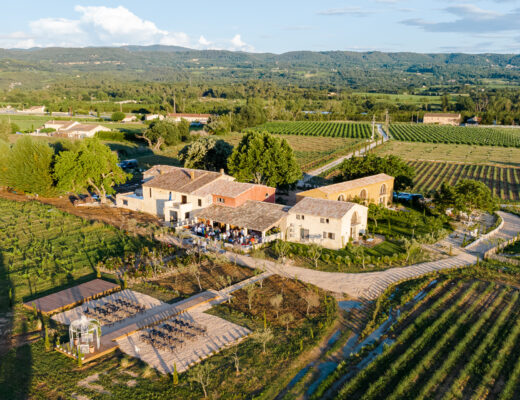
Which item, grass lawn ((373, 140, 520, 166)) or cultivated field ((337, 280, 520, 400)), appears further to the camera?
grass lawn ((373, 140, 520, 166))

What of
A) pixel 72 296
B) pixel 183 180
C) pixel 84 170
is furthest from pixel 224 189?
pixel 72 296

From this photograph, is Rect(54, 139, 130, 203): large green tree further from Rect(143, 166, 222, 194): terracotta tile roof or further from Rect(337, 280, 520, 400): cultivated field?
Rect(337, 280, 520, 400): cultivated field

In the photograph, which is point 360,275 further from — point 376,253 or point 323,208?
point 323,208

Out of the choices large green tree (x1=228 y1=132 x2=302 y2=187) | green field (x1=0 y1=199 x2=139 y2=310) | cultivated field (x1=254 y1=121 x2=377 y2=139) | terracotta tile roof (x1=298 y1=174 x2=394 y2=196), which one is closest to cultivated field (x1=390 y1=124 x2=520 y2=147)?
cultivated field (x1=254 y1=121 x2=377 y2=139)

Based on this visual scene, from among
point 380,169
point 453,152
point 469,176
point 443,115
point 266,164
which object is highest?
point 266,164

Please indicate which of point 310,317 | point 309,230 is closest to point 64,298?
point 310,317

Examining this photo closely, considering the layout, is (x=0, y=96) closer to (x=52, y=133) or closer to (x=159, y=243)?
(x=52, y=133)
